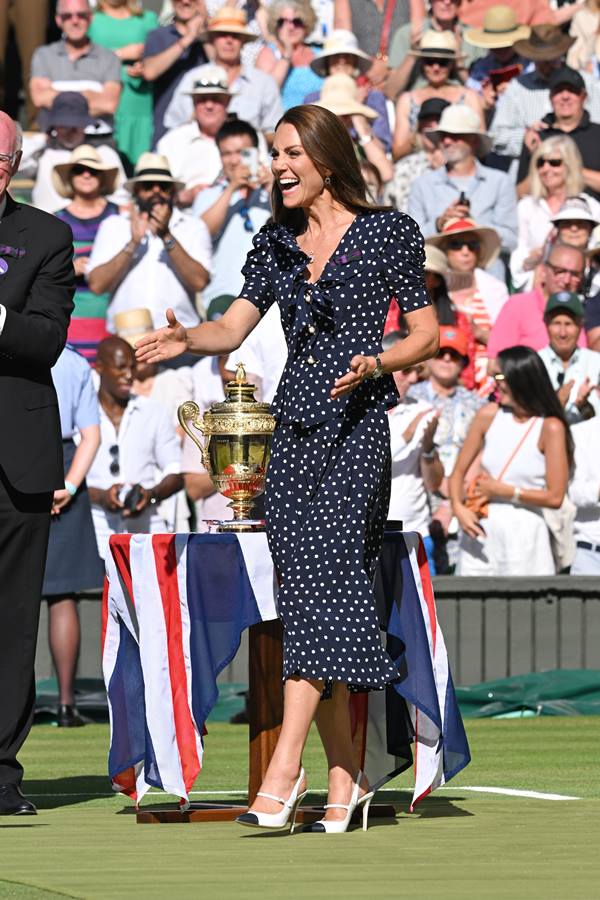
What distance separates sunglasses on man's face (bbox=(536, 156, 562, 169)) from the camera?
49.6ft

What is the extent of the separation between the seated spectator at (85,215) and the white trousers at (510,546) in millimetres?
3409

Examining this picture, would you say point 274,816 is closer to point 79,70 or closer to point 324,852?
point 324,852

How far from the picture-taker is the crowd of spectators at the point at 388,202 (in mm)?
12242

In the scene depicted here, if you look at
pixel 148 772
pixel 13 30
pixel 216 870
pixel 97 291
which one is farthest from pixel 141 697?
pixel 13 30

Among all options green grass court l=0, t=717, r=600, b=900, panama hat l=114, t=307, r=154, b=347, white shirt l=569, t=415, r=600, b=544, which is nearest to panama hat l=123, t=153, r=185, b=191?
panama hat l=114, t=307, r=154, b=347

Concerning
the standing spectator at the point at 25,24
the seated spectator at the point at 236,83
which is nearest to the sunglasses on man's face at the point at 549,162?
the seated spectator at the point at 236,83

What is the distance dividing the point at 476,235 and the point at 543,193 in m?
0.98

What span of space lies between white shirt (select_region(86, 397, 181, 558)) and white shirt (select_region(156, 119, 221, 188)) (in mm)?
3463

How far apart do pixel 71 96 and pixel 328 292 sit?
1045cm

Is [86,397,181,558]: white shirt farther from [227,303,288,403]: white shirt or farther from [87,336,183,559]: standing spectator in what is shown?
[227,303,288,403]: white shirt

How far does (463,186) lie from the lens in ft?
50.0

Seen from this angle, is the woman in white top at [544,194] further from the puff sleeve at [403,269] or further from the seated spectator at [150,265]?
the puff sleeve at [403,269]

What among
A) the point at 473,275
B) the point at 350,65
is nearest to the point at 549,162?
the point at 473,275

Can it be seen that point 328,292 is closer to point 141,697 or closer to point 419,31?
point 141,697
